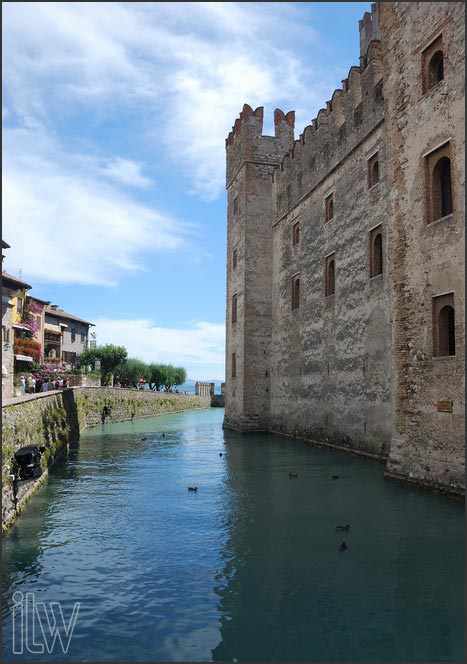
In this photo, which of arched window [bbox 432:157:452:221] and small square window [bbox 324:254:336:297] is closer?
arched window [bbox 432:157:452:221]

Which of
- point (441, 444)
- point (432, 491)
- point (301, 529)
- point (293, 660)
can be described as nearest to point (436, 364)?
point (441, 444)

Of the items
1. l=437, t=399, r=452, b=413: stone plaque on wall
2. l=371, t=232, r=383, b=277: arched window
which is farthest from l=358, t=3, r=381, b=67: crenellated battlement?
l=437, t=399, r=452, b=413: stone plaque on wall

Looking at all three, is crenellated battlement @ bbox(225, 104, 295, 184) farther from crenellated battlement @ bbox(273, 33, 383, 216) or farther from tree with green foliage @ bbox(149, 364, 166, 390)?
tree with green foliage @ bbox(149, 364, 166, 390)

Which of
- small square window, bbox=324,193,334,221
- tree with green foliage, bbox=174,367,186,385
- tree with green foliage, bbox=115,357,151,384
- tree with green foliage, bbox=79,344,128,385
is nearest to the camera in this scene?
small square window, bbox=324,193,334,221

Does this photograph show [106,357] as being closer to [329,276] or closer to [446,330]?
[329,276]

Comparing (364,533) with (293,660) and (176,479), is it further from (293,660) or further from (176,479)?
(176,479)

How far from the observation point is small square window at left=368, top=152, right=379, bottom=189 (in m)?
16.0

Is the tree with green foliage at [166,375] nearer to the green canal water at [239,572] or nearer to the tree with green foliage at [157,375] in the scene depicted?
the tree with green foliage at [157,375]

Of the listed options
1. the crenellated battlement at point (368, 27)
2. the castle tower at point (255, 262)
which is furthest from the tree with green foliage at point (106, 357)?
the crenellated battlement at point (368, 27)

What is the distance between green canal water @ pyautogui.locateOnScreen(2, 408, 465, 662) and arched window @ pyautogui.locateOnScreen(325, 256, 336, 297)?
25.1ft

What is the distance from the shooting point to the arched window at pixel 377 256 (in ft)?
51.6

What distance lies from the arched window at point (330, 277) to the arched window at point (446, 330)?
8406 millimetres

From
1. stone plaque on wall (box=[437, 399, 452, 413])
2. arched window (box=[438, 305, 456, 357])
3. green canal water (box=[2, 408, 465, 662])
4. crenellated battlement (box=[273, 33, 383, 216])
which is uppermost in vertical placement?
crenellated battlement (box=[273, 33, 383, 216])

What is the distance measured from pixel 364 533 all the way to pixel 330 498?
2.63 metres
